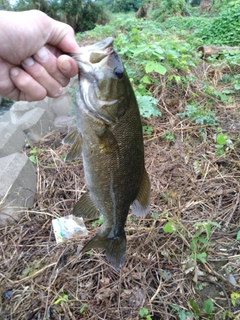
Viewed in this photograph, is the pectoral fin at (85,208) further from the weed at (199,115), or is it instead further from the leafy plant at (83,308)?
the weed at (199,115)

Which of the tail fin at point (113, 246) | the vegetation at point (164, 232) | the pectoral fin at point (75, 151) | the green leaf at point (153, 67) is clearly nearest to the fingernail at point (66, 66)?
the pectoral fin at point (75, 151)

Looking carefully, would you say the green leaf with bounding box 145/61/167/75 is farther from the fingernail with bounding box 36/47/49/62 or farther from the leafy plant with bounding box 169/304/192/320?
the leafy plant with bounding box 169/304/192/320

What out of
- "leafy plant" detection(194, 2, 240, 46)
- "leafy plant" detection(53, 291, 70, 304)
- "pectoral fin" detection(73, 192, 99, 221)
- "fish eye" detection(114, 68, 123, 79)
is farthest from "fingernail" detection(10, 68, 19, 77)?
"leafy plant" detection(194, 2, 240, 46)

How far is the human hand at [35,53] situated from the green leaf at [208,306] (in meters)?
1.87

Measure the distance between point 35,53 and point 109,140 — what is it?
700 mm

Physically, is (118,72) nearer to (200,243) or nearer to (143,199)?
(143,199)

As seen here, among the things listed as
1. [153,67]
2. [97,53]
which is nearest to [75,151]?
[97,53]

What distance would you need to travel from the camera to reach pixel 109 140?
62.6 inches

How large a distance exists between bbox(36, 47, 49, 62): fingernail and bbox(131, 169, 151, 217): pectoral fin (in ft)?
3.05

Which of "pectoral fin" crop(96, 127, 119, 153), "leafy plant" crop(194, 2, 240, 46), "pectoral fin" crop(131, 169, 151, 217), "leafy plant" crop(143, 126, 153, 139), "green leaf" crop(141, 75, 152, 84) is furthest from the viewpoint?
"leafy plant" crop(194, 2, 240, 46)

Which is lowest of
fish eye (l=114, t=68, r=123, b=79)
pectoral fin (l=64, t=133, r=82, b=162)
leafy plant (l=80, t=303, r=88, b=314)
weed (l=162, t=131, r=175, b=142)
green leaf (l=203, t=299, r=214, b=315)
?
green leaf (l=203, t=299, r=214, b=315)

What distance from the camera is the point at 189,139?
3670 mm

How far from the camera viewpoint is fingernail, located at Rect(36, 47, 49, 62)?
1676 mm

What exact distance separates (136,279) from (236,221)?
114 cm
